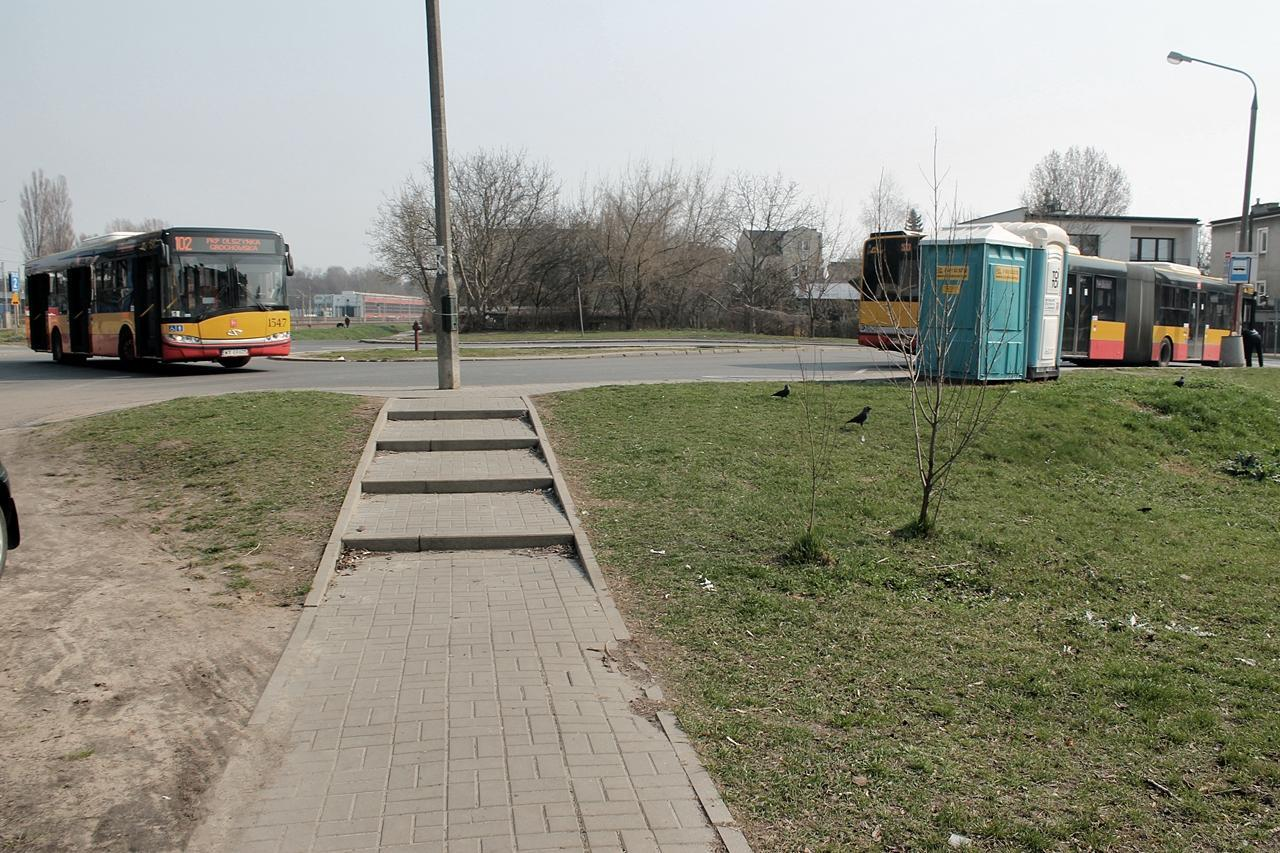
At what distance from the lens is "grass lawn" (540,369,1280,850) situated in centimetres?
389

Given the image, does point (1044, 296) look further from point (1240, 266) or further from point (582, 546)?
point (582, 546)

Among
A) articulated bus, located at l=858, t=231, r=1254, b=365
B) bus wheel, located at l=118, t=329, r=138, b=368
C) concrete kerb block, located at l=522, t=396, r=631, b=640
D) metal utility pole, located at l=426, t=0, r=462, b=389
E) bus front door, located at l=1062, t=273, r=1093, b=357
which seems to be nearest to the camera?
concrete kerb block, located at l=522, t=396, r=631, b=640

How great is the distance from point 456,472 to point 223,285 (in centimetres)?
1462

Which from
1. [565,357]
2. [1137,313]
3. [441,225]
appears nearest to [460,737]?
[441,225]

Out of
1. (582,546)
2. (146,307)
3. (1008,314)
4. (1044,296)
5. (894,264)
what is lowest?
(582,546)

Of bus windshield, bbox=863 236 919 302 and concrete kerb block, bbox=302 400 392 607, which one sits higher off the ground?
bus windshield, bbox=863 236 919 302

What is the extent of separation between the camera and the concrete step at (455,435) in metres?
10.5

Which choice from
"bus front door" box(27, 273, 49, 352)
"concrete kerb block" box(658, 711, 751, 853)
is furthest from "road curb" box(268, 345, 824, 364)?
"concrete kerb block" box(658, 711, 751, 853)

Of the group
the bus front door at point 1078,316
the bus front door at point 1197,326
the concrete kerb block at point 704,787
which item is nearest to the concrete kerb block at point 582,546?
the concrete kerb block at point 704,787

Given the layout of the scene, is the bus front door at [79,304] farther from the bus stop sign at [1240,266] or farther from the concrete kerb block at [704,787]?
the bus stop sign at [1240,266]

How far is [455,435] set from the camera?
10898 millimetres

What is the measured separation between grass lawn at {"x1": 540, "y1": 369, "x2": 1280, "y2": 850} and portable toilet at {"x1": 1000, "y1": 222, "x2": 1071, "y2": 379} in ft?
18.8

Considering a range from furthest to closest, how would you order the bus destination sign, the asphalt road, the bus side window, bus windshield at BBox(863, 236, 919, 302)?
the bus side window < bus windshield at BBox(863, 236, 919, 302) < the bus destination sign < the asphalt road

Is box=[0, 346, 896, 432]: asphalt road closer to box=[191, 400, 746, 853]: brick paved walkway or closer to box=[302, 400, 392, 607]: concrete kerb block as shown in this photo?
box=[302, 400, 392, 607]: concrete kerb block
